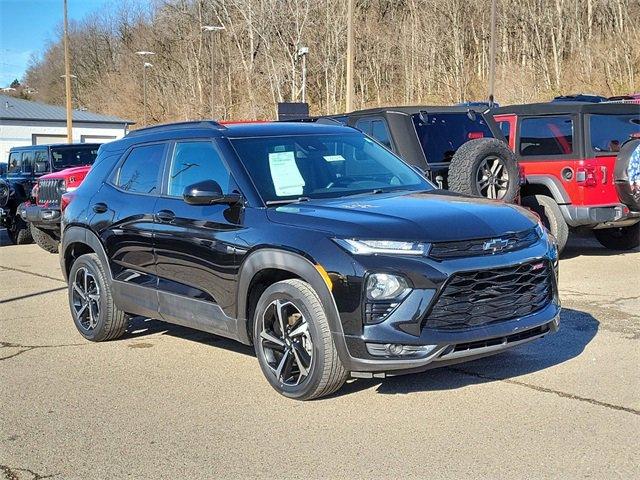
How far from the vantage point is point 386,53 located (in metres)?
48.6

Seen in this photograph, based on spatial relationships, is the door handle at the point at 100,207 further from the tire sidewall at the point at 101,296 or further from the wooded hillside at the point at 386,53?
the wooded hillside at the point at 386,53

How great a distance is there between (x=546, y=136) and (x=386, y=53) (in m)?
39.3

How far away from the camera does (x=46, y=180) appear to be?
1357 cm

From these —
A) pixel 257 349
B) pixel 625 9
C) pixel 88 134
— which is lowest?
pixel 257 349

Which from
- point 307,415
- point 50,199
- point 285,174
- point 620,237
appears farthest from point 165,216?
point 50,199

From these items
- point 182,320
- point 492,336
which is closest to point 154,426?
point 182,320

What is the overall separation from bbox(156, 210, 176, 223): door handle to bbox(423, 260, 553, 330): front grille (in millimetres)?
2255

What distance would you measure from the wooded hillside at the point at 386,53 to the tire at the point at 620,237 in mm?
25052

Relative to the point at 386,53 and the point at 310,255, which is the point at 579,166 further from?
the point at 386,53

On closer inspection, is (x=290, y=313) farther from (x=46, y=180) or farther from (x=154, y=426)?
(x=46, y=180)

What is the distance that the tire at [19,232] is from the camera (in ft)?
51.4

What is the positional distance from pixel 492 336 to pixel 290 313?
4.12 feet

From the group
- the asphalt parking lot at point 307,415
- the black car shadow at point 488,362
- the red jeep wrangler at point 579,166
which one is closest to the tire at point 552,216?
the red jeep wrangler at point 579,166

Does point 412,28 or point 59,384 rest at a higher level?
point 412,28
